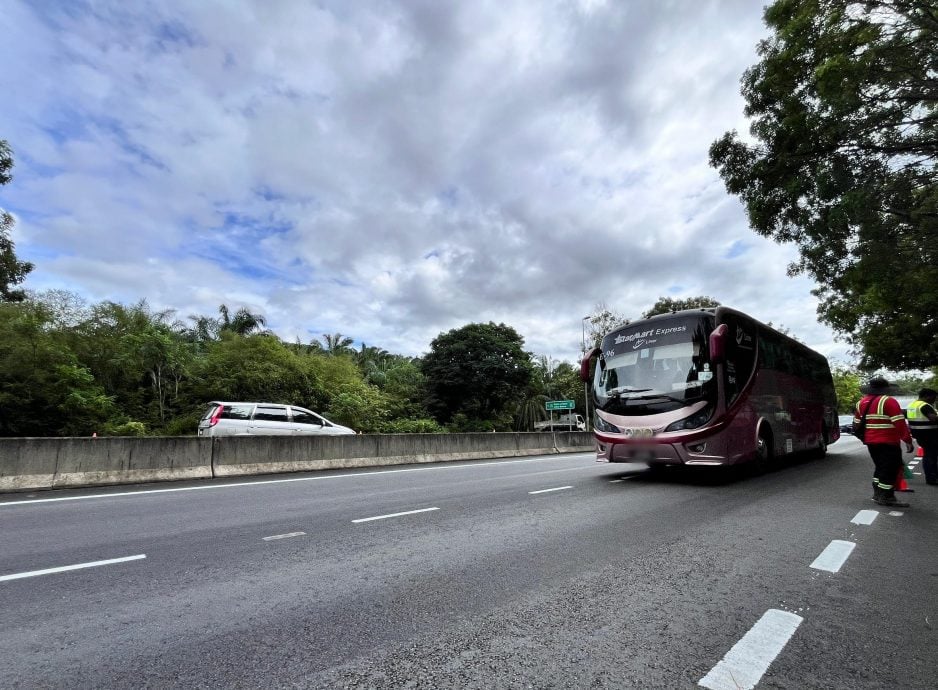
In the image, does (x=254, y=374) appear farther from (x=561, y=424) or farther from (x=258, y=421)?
(x=561, y=424)

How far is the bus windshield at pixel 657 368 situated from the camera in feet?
29.5

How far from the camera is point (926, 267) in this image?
13094 millimetres

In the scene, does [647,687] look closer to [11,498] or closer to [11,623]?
[11,623]

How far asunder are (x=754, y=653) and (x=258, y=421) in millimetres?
14620

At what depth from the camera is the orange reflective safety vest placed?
6867mm

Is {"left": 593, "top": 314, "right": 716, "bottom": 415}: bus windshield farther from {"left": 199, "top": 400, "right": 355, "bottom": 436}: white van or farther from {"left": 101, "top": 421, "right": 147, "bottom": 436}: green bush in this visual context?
{"left": 101, "top": 421, "right": 147, "bottom": 436}: green bush

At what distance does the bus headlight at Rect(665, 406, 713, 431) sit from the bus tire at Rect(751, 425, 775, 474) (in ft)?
6.91

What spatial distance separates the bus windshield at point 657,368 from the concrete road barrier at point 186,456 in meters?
7.11

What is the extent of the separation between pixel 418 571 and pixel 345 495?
452 centimetres

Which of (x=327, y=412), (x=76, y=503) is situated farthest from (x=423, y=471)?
(x=327, y=412)

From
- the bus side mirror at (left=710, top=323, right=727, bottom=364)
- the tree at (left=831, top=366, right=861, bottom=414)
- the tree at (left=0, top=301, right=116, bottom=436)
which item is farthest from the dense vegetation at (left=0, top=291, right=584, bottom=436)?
the tree at (left=831, top=366, right=861, bottom=414)

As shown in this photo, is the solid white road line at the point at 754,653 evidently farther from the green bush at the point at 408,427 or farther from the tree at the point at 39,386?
the green bush at the point at 408,427

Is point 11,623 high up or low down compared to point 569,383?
down

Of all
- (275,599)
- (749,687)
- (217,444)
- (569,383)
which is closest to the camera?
(749,687)
